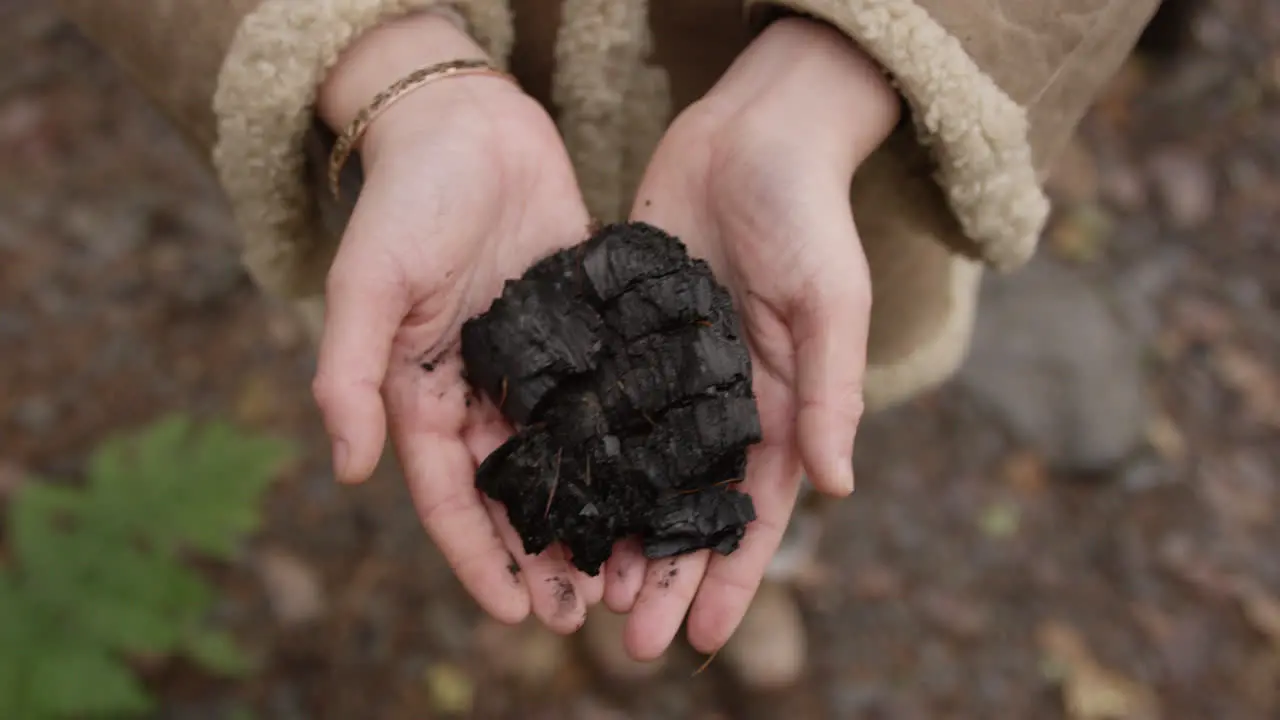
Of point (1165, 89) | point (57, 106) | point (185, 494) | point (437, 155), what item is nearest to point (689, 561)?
point (437, 155)

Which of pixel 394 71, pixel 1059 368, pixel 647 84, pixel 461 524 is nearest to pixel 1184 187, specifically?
pixel 1059 368

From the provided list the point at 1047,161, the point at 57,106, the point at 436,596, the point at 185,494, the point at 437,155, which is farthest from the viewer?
the point at 57,106

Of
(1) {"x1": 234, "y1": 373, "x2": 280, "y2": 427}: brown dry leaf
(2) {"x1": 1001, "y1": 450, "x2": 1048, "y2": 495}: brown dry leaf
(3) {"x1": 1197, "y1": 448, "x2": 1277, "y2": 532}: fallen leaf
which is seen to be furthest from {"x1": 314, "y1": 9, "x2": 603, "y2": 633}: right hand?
(3) {"x1": 1197, "y1": 448, "x2": 1277, "y2": 532}: fallen leaf

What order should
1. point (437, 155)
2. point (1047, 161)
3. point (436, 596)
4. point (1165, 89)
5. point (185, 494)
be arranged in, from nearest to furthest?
1. point (437, 155)
2. point (1047, 161)
3. point (185, 494)
4. point (436, 596)
5. point (1165, 89)

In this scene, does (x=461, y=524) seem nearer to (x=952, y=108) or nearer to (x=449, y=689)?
(x=952, y=108)

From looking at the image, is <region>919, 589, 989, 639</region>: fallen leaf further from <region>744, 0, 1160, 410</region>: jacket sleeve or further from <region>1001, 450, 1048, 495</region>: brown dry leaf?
<region>744, 0, 1160, 410</region>: jacket sleeve

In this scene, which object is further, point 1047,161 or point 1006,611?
point 1006,611

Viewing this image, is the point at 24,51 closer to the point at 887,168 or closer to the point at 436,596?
the point at 436,596
